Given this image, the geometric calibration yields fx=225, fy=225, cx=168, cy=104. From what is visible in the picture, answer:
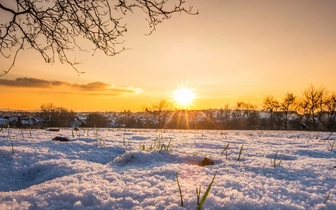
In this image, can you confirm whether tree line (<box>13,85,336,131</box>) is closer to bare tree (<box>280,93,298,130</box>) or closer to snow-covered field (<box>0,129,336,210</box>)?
bare tree (<box>280,93,298,130</box>)

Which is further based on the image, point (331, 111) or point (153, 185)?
point (331, 111)

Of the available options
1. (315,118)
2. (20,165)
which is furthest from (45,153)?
(315,118)

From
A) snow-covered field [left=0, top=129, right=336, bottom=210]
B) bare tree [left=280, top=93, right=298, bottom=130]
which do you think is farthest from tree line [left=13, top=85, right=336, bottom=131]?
snow-covered field [left=0, top=129, right=336, bottom=210]

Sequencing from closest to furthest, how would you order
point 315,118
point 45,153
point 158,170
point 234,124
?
point 158,170
point 45,153
point 315,118
point 234,124

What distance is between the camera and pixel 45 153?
231 centimetres

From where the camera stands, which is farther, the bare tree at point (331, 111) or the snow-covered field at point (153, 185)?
the bare tree at point (331, 111)

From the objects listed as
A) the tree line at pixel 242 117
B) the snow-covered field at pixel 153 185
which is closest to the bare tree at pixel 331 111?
the tree line at pixel 242 117

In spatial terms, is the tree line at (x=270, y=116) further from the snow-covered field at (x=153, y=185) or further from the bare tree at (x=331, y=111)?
the snow-covered field at (x=153, y=185)

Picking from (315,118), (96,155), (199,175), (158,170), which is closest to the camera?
(199,175)

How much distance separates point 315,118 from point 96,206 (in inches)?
2620

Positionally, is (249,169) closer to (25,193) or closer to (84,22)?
(25,193)

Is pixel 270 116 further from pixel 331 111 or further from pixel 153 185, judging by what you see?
Result: pixel 153 185

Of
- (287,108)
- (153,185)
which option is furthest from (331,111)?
(153,185)

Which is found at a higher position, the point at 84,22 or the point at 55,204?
the point at 84,22
